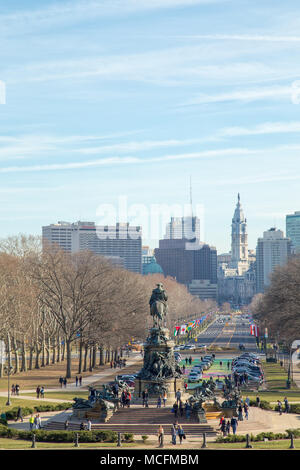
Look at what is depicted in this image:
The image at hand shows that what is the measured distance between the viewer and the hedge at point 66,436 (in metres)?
48.4

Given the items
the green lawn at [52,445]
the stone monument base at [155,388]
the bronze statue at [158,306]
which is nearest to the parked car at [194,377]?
the stone monument base at [155,388]

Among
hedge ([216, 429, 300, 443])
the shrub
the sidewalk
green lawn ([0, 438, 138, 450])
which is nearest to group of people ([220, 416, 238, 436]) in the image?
hedge ([216, 429, 300, 443])

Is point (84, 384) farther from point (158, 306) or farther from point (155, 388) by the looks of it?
point (155, 388)

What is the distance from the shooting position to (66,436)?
49125mm

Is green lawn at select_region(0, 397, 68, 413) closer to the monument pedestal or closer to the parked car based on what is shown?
the monument pedestal

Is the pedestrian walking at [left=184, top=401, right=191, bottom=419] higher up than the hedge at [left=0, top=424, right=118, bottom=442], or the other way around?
the pedestrian walking at [left=184, top=401, right=191, bottom=419]

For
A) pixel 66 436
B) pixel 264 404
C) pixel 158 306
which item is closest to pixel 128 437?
pixel 66 436

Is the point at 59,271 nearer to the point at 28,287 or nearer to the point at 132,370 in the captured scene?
the point at 28,287

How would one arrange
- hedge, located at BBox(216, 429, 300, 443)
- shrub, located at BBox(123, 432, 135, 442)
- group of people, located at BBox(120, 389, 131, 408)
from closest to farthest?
hedge, located at BBox(216, 429, 300, 443) < shrub, located at BBox(123, 432, 135, 442) < group of people, located at BBox(120, 389, 131, 408)

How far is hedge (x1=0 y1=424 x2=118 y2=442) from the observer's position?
48.4 meters

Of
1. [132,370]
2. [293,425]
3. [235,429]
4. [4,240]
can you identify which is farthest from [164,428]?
[4,240]

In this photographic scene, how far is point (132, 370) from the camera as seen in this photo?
327ft
